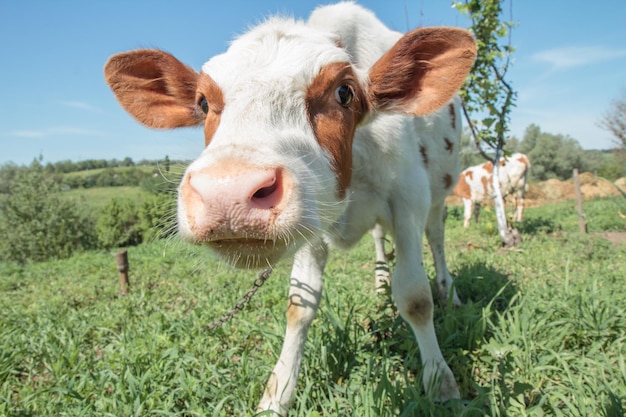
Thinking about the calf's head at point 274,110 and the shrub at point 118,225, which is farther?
the shrub at point 118,225

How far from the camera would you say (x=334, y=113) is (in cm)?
172

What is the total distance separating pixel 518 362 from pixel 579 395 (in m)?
0.40

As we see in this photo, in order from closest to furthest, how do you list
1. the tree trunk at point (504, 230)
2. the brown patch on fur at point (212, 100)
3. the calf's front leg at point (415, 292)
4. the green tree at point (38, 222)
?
the brown patch on fur at point (212, 100) < the calf's front leg at point (415, 292) < the tree trunk at point (504, 230) < the green tree at point (38, 222)

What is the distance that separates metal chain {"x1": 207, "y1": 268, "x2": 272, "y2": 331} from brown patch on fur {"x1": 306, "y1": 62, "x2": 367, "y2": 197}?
3.64 feet

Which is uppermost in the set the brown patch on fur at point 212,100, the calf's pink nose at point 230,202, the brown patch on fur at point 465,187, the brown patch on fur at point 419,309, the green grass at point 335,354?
the brown patch on fur at point 465,187

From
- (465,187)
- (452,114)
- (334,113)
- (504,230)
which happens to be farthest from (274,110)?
(465,187)

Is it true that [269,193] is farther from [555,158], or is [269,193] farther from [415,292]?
[555,158]

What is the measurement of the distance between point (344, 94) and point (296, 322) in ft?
4.79

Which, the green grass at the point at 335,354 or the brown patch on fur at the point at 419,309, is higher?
the brown patch on fur at the point at 419,309

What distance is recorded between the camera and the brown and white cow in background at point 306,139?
1.19 metres

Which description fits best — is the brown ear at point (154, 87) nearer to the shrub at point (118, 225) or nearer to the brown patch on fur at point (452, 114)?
the brown patch on fur at point (452, 114)

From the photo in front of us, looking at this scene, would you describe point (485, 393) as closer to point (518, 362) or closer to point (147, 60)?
point (518, 362)

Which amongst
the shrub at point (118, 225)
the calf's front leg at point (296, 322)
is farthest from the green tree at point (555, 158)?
the calf's front leg at point (296, 322)

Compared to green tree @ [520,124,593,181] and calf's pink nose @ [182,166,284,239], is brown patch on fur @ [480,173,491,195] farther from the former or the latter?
green tree @ [520,124,593,181]
